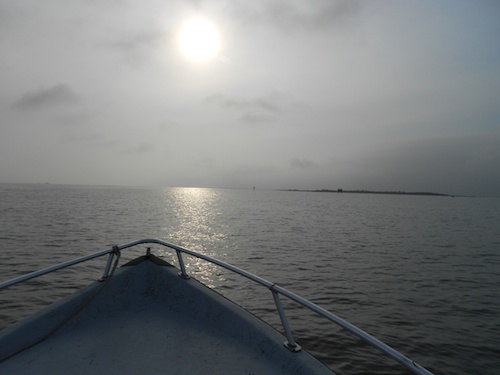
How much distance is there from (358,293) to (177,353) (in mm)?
8925

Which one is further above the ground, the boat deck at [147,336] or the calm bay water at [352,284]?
the boat deck at [147,336]

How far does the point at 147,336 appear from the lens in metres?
3.83

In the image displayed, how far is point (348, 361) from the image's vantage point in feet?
21.3

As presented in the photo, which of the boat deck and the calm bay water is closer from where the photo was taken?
the boat deck

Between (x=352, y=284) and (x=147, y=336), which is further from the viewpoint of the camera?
(x=352, y=284)

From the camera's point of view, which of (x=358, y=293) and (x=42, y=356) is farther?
(x=358, y=293)

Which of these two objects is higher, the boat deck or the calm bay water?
the boat deck

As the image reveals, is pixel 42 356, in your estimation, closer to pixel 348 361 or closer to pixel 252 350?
pixel 252 350

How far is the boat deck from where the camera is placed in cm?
319

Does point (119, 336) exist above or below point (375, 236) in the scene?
above

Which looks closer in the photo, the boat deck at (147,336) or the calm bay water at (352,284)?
Answer: the boat deck at (147,336)

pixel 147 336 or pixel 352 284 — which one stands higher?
pixel 147 336

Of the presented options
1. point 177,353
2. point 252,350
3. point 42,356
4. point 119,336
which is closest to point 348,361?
point 252,350

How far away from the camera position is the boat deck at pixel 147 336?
319 cm
